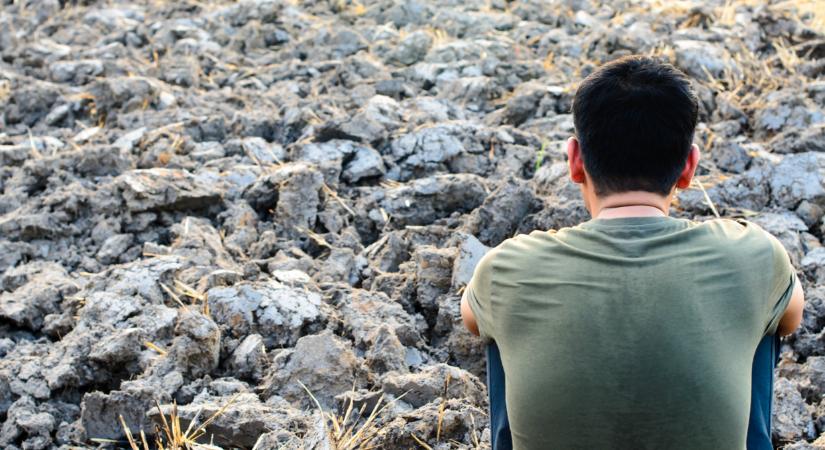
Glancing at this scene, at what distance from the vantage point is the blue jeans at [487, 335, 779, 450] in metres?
1.94

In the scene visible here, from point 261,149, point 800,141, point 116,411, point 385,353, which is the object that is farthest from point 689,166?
point 261,149

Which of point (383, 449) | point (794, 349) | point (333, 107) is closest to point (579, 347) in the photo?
point (383, 449)

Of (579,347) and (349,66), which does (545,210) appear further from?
(349,66)

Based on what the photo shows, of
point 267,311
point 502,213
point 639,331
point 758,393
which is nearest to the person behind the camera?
point 639,331

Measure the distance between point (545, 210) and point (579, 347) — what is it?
6.12ft

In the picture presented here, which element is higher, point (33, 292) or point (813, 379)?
point (813, 379)

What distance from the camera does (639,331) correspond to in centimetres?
171

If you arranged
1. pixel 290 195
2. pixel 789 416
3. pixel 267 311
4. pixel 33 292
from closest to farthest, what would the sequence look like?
1. pixel 789 416
2. pixel 267 311
3. pixel 33 292
4. pixel 290 195

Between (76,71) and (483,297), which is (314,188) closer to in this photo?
(483,297)

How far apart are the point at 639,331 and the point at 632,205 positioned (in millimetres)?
306

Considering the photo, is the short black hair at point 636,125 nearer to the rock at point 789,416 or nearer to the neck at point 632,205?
the neck at point 632,205

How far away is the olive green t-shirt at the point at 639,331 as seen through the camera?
1716 mm

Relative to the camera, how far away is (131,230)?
397cm

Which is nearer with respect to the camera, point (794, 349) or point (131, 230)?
point (794, 349)
